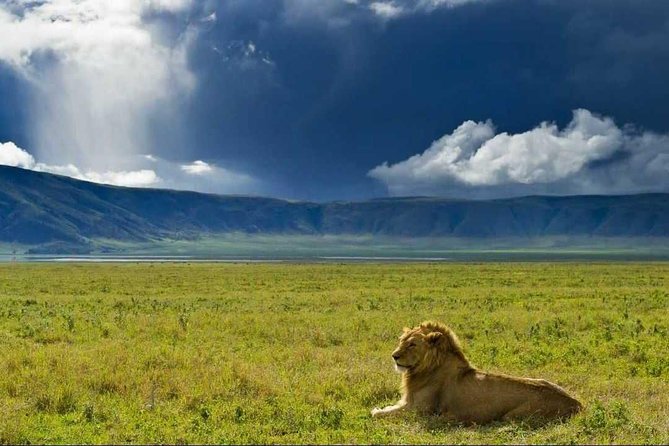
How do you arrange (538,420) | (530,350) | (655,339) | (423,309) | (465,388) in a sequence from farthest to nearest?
(423,309) → (655,339) → (530,350) → (465,388) → (538,420)

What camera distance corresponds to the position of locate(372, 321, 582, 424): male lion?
10.7m

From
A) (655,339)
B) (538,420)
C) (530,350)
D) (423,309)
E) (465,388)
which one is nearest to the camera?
(538,420)

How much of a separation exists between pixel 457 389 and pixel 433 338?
0.90m

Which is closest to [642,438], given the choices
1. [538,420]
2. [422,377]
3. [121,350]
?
[538,420]

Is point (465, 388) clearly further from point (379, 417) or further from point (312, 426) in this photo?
point (312, 426)

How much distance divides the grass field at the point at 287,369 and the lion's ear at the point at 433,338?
1.26 metres

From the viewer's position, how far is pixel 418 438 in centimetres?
986

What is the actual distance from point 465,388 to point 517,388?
0.82 m

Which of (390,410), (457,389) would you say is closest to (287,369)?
(390,410)

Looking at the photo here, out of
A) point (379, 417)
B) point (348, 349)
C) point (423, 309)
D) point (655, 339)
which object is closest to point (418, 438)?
point (379, 417)

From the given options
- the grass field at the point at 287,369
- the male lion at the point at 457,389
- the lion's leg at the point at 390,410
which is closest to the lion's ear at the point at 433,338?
the male lion at the point at 457,389

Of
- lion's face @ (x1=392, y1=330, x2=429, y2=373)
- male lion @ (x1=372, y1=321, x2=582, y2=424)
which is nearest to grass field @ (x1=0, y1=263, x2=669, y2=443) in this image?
male lion @ (x1=372, y1=321, x2=582, y2=424)

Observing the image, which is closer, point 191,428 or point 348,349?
point 191,428

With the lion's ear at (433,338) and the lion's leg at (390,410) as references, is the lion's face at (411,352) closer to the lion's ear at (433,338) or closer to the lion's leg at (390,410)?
the lion's ear at (433,338)
